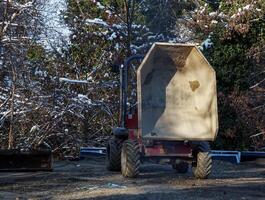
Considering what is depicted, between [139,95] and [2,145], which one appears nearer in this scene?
[139,95]

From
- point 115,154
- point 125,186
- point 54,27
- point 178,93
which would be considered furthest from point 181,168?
point 54,27

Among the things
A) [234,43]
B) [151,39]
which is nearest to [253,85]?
[234,43]

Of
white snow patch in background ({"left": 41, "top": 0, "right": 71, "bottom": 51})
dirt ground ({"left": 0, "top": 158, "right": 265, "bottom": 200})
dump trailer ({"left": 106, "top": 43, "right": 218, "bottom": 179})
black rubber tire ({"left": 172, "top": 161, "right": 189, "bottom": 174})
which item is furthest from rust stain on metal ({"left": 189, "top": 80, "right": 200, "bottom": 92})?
white snow patch in background ({"left": 41, "top": 0, "right": 71, "bottom": 51})

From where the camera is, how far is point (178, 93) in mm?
14320

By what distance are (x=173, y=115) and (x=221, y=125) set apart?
949 centimetres

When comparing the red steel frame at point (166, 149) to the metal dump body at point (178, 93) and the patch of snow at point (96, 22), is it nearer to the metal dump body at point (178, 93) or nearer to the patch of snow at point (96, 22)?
the metal dump body at point (178, 93)

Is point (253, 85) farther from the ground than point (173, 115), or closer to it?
farther from the ground

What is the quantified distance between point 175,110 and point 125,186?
278 centimetres

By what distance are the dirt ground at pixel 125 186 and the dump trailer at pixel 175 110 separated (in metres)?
0.54

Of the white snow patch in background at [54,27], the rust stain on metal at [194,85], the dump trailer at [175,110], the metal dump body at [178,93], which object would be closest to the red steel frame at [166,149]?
the dump trailer at [175,110]

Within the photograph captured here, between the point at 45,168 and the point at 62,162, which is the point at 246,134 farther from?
the point at 45,168

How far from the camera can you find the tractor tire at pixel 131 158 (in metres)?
13.5

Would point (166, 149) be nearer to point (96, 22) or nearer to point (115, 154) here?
point (115, 154)

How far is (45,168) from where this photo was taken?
49.9 feet
